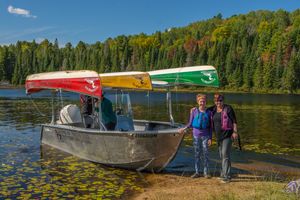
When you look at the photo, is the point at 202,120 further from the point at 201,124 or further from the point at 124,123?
the point at 124,123

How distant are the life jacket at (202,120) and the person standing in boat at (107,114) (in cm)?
433

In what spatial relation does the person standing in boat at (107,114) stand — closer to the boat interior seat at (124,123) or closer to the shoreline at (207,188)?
the boat interior seat at (124,123)

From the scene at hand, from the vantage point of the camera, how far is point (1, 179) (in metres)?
14.9

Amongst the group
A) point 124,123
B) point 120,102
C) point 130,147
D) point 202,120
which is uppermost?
point 120,102

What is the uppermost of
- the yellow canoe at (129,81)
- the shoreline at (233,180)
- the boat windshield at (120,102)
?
the yellow canoe at (129,81)

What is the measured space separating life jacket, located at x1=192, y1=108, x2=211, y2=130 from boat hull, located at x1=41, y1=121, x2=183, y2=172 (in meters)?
0.79

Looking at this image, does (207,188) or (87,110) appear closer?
(207,188)

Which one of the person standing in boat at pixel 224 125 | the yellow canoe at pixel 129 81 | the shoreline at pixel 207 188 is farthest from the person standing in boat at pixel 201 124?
the yellow canoe at pixel 129 81

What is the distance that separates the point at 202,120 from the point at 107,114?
15.3 ft

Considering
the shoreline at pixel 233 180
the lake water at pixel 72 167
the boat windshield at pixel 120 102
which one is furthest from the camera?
the boat windshield at pixel 120 102

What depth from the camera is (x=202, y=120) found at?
14102 millimetres

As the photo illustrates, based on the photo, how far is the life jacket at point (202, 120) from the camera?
14.1 m

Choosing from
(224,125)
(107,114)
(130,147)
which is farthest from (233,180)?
(107,114)

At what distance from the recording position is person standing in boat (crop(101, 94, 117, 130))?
669 inches
